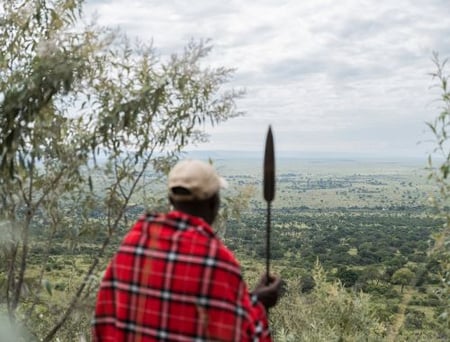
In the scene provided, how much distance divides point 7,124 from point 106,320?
1.49 m

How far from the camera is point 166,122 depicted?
136 inches

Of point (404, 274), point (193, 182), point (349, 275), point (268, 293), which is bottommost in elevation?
point (349, 275)

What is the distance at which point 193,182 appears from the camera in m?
1.88

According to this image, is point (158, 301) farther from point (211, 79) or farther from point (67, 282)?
point (67, 282)

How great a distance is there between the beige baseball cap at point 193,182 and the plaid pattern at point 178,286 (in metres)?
0.07

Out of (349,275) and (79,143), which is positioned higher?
(79,143)

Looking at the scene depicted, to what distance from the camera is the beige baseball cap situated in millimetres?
1886

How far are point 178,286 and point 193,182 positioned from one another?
34 centimetres

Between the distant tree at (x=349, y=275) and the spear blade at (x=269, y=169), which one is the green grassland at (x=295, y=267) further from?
the spear blade at (x=269, y=169)

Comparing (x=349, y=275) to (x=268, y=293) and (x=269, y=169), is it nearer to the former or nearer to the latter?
(x=269, y=169)

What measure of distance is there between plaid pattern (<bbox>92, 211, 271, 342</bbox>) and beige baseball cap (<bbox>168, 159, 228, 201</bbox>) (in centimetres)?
7

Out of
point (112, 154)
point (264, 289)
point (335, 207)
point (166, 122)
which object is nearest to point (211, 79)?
point (166, 122)

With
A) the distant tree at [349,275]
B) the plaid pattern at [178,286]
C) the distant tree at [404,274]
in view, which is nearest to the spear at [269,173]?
the plaid pattern at [178,286]

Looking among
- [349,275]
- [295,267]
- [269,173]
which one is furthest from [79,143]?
[349,275]
